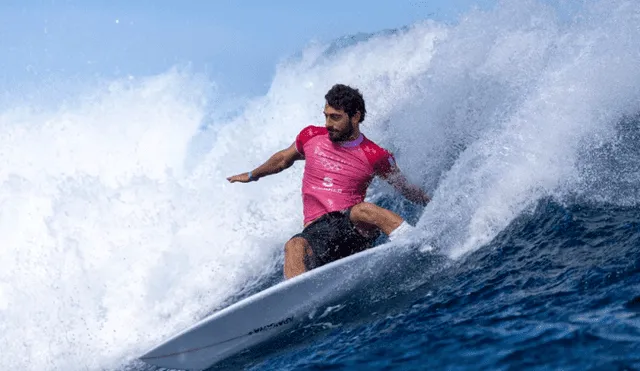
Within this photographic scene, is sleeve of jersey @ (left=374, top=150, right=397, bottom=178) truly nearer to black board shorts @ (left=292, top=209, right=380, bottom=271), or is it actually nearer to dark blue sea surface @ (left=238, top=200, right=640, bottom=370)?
black board shorts @ (left=292, top=209, right=380, bottom=271)

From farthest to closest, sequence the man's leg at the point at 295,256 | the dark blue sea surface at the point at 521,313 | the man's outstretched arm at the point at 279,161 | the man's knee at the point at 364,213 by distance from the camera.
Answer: the man's outstretched arm at the point at 279,161 < the man's knee at the point at 364,213 < the man's leg at the point at 295,256 < the dark blue sea surface at the point at 521,313

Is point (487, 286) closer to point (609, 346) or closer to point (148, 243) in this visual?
point (609, 346)

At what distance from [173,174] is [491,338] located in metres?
7.58

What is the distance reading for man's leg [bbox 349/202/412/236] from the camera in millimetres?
4805

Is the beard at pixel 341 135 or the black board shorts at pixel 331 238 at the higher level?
the beard at pixel 341 135

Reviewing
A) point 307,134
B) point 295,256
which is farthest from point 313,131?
point 295,256

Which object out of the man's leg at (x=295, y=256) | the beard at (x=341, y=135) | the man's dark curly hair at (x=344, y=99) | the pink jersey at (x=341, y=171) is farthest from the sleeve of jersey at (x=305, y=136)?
the man's leg at (x=295, y=256)

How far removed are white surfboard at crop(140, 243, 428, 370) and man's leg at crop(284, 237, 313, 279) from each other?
0.83ft

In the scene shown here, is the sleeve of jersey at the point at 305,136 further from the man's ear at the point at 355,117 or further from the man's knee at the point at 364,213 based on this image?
the man's knee at the point at 364,213

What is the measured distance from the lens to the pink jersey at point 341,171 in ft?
16.8

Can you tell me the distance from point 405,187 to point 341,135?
66 centimetres

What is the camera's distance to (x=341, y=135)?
5.04m

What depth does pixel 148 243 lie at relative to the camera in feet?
25.9

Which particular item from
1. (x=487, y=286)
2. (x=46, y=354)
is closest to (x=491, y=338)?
(x=487, y=286)
